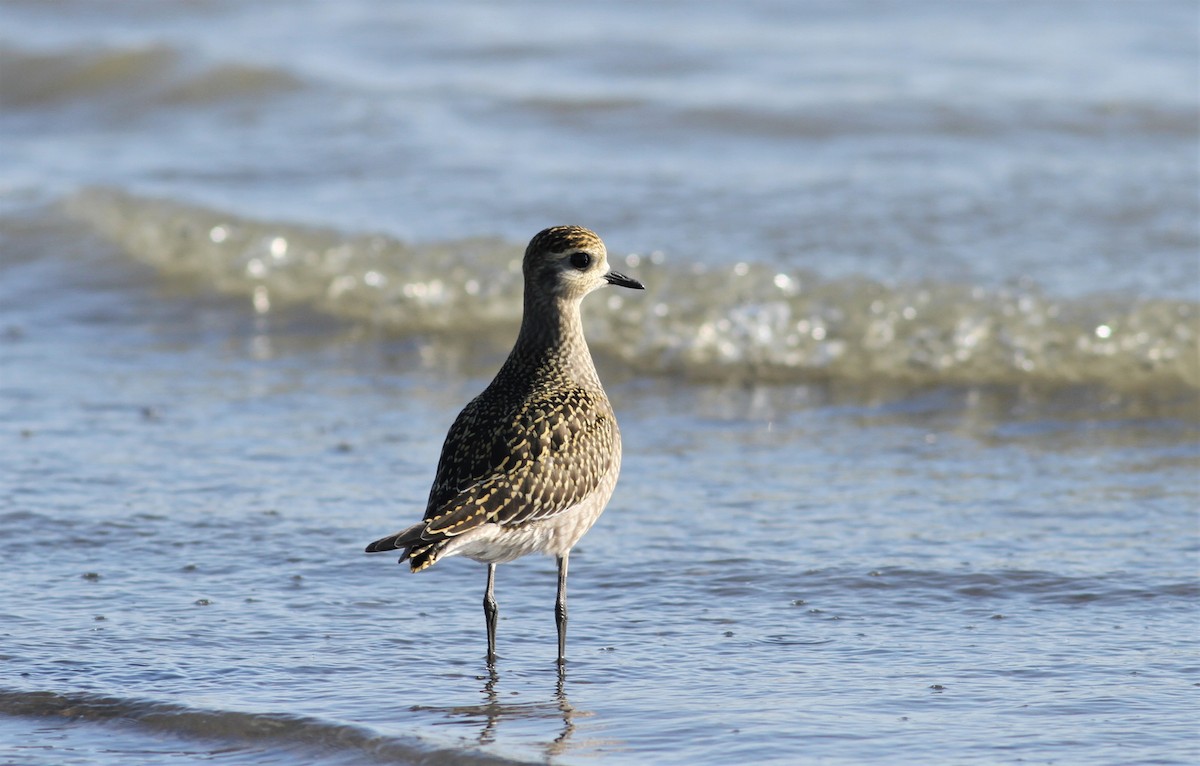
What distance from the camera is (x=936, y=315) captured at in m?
9.49

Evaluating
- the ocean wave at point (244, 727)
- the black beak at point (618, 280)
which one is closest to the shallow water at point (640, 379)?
the ocean wave at point (244, 727)

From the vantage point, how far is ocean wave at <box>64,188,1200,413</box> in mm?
9039

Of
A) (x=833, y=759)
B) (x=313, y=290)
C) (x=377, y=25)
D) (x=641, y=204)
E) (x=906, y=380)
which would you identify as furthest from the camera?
(x=377, y=25)

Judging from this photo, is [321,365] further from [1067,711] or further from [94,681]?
[1067,711]

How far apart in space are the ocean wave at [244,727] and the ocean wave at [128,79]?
10313 millimetres

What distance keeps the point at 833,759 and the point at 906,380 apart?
4.47 m

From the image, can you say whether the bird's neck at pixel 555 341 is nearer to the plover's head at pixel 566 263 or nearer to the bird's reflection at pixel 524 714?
the plover's head at pixel 566 263

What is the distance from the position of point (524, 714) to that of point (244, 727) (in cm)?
80

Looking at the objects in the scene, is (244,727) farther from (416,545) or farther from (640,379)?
(640,379)

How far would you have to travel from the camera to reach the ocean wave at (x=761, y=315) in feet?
29.7

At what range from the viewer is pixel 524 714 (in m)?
5.17

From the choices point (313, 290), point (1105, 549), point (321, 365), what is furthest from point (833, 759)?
point (313, 290)

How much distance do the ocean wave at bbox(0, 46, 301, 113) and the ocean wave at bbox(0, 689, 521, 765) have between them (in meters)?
10.3

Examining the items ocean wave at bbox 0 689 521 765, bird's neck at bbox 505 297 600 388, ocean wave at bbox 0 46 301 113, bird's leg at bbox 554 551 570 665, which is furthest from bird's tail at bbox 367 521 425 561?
ocean wave at bbox 0 46 301 113
